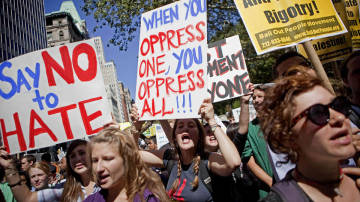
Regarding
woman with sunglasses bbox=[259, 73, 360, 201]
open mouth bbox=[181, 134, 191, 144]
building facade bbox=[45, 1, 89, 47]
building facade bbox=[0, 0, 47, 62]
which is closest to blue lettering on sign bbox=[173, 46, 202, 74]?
open mouth bbox=[181, 134, 191, 144]

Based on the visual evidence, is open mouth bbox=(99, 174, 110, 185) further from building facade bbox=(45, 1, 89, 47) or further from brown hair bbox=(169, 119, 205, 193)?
building facade bbox=(45, 1, 89, 47)

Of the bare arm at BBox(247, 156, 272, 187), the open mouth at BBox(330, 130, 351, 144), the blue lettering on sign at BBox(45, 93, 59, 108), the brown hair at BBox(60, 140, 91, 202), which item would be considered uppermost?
the blue lettering on sign at BBox(45, 93, 59, 108)

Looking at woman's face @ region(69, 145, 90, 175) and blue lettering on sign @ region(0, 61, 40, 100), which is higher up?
blue lettering on sign @ region(0, 61, 40, 100)

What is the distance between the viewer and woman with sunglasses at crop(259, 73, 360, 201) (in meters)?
1.29

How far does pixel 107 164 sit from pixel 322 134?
1490 mm

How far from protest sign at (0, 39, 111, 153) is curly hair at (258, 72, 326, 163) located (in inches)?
67.8

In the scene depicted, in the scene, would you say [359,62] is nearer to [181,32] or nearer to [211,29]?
[181,32]

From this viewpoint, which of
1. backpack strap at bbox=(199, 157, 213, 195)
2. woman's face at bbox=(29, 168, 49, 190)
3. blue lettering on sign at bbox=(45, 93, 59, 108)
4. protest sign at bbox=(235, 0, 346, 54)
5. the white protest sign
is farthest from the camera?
the white protest sign

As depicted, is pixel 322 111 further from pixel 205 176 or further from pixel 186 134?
pixel 186 134

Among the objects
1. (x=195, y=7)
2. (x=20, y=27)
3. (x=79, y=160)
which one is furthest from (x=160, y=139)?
(x=20, y=27)

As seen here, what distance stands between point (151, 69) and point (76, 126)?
979mm

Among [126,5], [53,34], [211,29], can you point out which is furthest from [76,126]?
[53,34]

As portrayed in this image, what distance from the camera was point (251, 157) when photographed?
289cm

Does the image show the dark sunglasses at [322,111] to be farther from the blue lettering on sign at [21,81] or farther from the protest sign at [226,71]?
the blue lettering on sign at [21,81]
